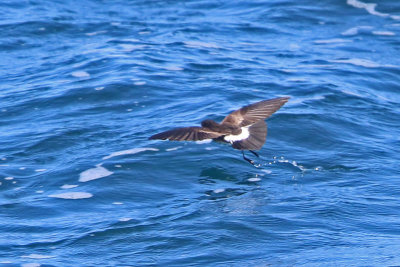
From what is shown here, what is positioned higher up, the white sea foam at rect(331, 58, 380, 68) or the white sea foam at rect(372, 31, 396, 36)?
the white sea foam at rect(372, 31, 396, 36)

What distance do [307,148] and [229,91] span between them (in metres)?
2.42

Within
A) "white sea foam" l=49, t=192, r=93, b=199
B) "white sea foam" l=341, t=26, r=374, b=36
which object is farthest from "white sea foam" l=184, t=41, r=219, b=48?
"white sea foam" l=49, t=192, r=93, b=199

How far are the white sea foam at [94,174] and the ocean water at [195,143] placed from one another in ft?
0.10

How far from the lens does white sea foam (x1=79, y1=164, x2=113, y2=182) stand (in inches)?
322

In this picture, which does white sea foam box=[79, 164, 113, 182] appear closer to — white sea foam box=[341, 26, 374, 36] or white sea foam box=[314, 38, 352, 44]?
white sea foam box=[314, 38, 352, 44]

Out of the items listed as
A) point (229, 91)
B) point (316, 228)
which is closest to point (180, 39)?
point (229, 91)

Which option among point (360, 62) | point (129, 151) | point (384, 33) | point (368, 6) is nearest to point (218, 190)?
point (129, 151)

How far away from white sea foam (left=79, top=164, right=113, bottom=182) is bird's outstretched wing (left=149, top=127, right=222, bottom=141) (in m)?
1.32

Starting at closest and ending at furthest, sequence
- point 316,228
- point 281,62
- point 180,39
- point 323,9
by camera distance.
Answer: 1. point 316,228
2. point 281,62
3. point 180,39
4. point 323,9

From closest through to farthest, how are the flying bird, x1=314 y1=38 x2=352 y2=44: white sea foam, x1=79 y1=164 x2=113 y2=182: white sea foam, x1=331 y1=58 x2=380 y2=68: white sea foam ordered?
the flying bird → x1=79 y1=164 x2=113 y2=182: white sea foam → x1=331 y1=58 x2=380 y2=68: white sea foam → x1=314 y1=38 x2=352 y2=44: white sea foam

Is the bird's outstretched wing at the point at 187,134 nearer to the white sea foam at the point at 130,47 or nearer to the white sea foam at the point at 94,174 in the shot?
the white sea foam at the point at 94,174

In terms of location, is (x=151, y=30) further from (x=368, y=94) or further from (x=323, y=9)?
(x=368, y=94)

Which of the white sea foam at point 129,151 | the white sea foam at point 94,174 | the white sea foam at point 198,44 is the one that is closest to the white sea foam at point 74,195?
the white sea foam at point 94,174

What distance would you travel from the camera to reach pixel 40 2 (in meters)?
16.5
